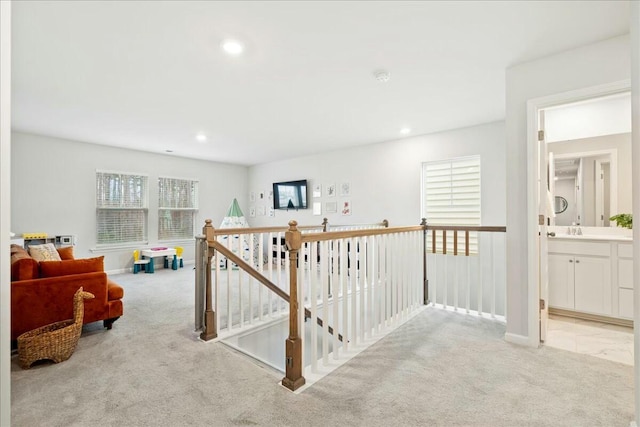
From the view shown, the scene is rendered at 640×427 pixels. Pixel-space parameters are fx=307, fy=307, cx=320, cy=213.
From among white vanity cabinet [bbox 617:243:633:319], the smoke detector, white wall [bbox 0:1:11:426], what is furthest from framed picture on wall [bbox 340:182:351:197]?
white wall [bbox 0:1:11:426]

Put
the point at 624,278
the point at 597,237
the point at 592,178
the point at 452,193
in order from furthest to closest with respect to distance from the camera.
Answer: the point at 452,193 < the point at 592,178 < the point at 597,237 < the point at 624,278

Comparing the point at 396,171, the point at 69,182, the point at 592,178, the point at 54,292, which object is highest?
the point at 396,171

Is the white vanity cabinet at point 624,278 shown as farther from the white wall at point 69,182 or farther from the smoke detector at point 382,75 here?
the white wall at point 69,182

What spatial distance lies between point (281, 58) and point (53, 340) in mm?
2788

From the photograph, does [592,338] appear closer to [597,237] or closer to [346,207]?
[597,237]

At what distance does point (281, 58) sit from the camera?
2547 mm

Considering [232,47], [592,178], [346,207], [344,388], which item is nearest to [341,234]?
[344,388]

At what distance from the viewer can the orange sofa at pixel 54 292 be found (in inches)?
98.8

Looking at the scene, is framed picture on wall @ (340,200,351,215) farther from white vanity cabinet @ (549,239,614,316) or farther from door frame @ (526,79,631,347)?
door frame @ (526,79,631,347)

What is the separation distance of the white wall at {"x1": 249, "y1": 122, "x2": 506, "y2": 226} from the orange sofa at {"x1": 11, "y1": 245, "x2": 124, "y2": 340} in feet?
13.2

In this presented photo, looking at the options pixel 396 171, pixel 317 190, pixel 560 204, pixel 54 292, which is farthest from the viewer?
pixel 317 190

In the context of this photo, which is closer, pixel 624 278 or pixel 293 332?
pixel 293 332

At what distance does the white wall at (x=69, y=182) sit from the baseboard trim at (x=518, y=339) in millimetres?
Result: 6230

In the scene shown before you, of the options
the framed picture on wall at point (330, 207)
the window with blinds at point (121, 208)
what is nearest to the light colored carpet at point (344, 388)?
the framed picture on wall at point (330, 207)
